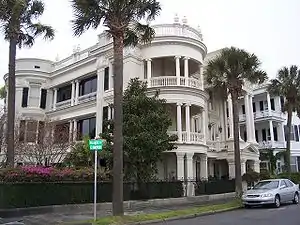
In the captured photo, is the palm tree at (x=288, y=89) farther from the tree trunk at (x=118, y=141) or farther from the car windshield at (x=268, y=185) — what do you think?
the tree trunk at (x=118, y=141)

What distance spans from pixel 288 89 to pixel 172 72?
12072 mm

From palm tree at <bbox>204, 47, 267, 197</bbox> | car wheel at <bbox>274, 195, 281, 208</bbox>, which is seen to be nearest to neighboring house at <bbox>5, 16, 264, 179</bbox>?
palm tree at <bbox>204, 47, 267, 197</bbox>

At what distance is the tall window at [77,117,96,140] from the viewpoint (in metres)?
32.2

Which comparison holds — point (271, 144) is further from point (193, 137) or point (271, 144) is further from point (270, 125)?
point (193, 137)

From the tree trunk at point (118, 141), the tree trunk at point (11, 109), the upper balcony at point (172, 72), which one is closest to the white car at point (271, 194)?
the tree trunk at point (118, 141)

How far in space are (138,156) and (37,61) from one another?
20.6 meters

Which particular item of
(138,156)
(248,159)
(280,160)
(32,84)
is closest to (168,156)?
(138,156)

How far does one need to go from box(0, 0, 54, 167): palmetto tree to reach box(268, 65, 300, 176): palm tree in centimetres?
2273

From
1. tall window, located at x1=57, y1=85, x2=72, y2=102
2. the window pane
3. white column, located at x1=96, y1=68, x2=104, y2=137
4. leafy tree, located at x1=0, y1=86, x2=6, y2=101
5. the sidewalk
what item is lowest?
the sidewalk

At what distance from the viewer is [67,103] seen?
35.2 m

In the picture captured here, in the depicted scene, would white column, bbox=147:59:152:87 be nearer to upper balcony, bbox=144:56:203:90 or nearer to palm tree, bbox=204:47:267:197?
upper balcony, bbox=144:56:203:90

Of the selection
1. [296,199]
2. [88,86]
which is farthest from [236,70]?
[88,86]

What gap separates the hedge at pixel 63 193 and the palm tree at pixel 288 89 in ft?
55.2

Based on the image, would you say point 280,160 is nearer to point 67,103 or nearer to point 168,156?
point 168,156
